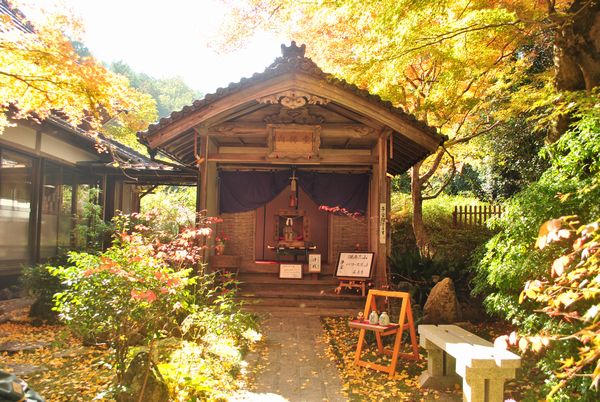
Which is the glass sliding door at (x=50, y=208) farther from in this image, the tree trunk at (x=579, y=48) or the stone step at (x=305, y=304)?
the tree trunk at (x=579, y=48)

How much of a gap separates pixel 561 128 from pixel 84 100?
256 inches

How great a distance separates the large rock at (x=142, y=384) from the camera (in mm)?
3557

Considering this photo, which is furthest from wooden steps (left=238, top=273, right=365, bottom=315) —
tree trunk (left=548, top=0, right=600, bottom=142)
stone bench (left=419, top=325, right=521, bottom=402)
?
tree trunk (left=548, top=0, right=600, bottom=142)

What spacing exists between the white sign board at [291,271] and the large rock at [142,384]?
600 cm

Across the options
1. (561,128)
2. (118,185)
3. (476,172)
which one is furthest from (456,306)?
(476,172)

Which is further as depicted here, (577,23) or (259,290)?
(259,290)

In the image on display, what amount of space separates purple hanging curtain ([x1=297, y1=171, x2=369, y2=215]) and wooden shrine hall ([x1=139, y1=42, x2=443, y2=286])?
24 millimetres

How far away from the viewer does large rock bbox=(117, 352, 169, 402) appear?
3.56m

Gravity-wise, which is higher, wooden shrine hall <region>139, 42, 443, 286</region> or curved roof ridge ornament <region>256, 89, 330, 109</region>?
curved roof ridge ornament <region>256, 89, 330, 109</region>

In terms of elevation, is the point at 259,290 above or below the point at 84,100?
below

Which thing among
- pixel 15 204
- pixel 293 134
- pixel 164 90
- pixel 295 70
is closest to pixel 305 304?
pixel 293 134

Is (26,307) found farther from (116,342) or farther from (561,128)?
(561,128)

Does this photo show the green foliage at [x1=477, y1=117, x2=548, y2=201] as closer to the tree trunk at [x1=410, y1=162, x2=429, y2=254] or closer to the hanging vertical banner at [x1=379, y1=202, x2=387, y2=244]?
the tree trunk at [x1=410, y1=162, x2=429, y2=254]

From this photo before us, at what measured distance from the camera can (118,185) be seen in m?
13.8
